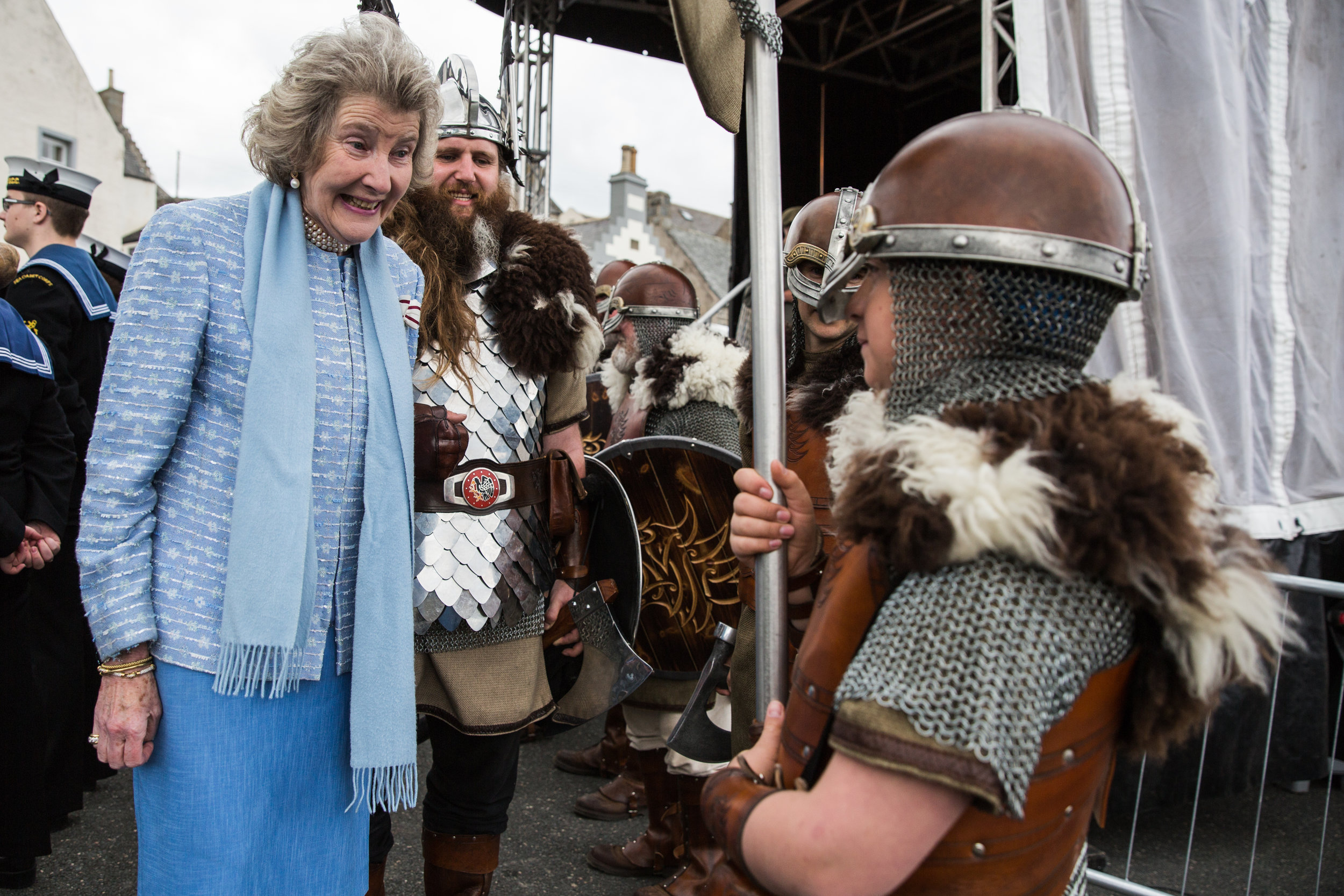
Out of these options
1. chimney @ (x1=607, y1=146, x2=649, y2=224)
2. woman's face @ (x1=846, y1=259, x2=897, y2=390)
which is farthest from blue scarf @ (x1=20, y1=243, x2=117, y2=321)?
chimney @ (x1=607, y1=146, x2=649, y2=224)

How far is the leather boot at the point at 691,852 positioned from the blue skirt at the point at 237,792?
47.7 inches

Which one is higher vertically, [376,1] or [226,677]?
[376,1]

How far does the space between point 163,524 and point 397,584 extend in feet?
1.43

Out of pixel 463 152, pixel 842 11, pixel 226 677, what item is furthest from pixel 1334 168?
pixel 842 11

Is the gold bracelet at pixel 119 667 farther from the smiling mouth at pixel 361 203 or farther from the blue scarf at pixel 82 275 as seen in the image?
the blue scarf at pixel 82 275

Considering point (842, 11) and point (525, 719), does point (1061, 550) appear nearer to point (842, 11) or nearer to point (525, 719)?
point (525, 719)

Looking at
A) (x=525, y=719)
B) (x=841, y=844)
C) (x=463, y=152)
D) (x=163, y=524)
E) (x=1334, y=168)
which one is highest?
(x=1334, y=168)

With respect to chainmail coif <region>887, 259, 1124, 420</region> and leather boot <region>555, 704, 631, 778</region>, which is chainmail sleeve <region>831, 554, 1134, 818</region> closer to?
chainmail coif <region>887, 259, 1124, 420</region>

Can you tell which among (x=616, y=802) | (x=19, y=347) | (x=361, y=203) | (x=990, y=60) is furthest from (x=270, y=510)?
(x=990, y=60)

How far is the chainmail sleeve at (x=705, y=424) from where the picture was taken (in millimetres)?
3473

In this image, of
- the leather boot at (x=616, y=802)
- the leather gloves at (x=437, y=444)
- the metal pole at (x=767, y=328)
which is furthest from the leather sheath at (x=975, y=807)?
the leather boot at (x=616, y=802)

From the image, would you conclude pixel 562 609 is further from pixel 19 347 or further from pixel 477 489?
pixel 19 347

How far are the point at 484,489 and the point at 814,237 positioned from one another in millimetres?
1177

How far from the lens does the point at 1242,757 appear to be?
3682 mm
